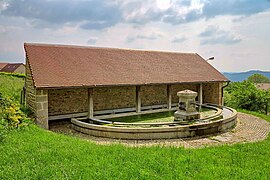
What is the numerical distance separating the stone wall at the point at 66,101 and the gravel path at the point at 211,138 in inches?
38.7

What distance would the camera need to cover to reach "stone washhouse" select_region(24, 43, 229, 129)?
11939 millimetres

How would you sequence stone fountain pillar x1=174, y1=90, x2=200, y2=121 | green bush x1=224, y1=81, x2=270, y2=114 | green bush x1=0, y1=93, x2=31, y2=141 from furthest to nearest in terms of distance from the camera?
green bush x1=224, y1=81, x2=270, y2=114 < stone fountain pillar x1=174, y1=90, x2=200, y2=121 < green bush x1=0, y1=93, x2=31, y2=141

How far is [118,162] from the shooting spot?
20.4ft

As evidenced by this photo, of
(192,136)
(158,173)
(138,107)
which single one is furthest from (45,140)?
(138,107)

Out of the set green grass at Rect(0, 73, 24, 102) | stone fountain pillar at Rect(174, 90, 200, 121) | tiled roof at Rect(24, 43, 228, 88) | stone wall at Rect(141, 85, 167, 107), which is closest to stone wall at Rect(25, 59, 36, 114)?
tiled roof at Rect(24, 43, 228, 88)

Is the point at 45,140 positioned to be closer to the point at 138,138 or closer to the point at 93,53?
the point at 138,138

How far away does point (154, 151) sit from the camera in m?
7.45

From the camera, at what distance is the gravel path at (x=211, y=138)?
975 centimetres

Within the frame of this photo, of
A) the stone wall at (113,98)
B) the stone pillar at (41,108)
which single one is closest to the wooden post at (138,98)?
the stone wall at (113,98)

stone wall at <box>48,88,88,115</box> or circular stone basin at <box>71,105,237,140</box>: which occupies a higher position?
stone wall at <box>48,88,88,115</box>

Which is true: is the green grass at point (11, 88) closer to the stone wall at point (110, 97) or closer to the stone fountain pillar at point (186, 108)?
the stone wall at point (110, 97)

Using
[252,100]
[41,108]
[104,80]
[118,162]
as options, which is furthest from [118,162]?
[252,100]

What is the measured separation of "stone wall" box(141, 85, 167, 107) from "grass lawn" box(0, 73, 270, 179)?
29.3ft

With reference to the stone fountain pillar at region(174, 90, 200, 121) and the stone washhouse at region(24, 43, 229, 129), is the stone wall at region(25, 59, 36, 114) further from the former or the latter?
the stone fountain pillar at region(174, 90, 200, 121)
